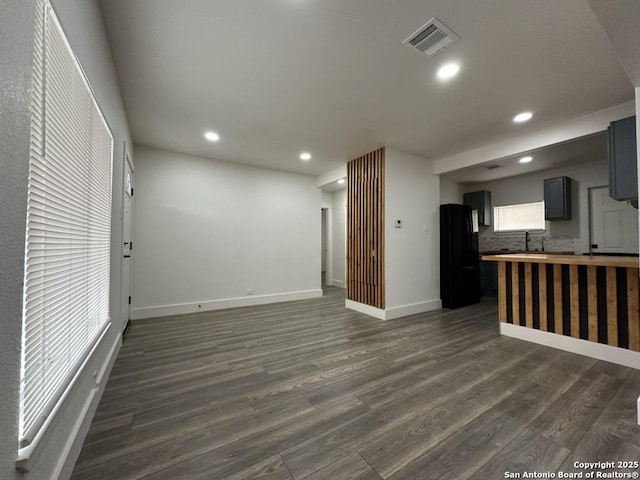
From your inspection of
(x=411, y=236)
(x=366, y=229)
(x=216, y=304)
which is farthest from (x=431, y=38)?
(x=216, y=304)

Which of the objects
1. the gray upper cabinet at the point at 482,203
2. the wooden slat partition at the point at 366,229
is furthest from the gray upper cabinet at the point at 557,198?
the wooden slat partition at the point at 366,229

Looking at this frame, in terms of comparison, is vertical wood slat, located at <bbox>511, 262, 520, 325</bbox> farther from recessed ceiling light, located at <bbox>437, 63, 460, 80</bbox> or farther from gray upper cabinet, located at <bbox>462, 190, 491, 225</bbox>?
gray upper cabinet, located at <bbox>462, 190, 491, 225</bbox>

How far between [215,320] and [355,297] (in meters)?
2.46

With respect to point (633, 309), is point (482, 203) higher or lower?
higher

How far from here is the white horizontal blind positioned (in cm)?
98

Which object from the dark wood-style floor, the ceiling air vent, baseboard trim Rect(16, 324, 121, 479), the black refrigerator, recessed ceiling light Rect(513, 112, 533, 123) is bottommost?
the dark wood-style floor

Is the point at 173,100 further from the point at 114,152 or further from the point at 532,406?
the point at 532,406

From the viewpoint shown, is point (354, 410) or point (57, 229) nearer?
point (57, 229)

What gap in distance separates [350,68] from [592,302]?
3495mm

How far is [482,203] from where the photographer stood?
6.10 m

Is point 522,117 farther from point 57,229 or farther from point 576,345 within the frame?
point 57,229

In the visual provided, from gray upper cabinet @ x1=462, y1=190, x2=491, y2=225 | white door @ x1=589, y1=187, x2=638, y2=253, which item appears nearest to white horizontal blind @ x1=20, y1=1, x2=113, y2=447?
gray upper cabinet @ x1=462, y1=190, x2=491, y2=225

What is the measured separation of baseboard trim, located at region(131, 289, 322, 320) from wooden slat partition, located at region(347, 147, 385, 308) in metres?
1.23

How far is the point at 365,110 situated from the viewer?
300 cm
